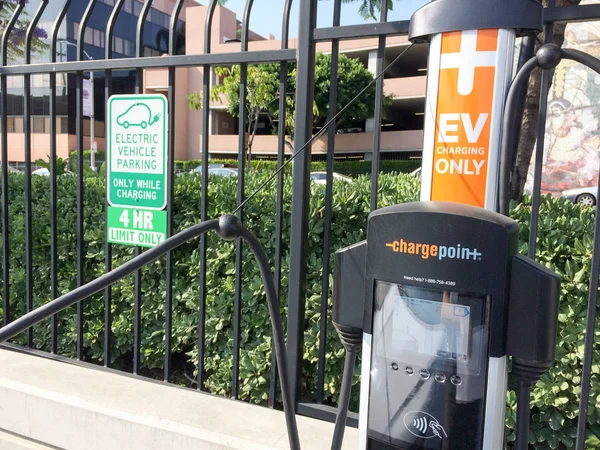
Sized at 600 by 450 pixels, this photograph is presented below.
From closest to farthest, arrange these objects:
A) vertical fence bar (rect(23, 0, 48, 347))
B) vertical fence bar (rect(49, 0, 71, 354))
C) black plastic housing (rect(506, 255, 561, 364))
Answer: black plastic housing (rect(506, 255, 561, 364)) < vertical fence bar (rect(49, 0, 71, 354)) < vertical fence bar (rect(23, 0, 48, 347))

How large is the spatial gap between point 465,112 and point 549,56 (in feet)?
1.04

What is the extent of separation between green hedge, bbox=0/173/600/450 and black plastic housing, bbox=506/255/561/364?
1205 millimetres

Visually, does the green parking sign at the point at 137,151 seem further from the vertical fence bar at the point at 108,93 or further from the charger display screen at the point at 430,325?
the charger display screen at the point at 430,325

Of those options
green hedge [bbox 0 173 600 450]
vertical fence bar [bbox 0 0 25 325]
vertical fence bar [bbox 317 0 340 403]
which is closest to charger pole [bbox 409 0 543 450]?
vertical fence bar [bbox 317 0 340 403]

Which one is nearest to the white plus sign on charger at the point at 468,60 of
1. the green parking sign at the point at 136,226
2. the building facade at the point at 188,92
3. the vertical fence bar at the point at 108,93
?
the green parking sign at the point at 136,226

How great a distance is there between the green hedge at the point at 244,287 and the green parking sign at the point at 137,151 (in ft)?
1.22

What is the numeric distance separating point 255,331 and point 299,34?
1.65 metres

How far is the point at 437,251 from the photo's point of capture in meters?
1.37

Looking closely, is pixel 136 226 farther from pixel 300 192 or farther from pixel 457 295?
pixel 457 295

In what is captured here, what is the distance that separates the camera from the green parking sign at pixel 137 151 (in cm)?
302

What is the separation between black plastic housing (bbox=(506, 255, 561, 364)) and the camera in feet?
4.35

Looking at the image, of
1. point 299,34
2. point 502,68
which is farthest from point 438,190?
point 299,34

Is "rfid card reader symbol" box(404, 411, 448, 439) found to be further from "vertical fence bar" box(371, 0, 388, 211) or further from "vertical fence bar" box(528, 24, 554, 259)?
"vertical fence bar" box(371, 0, 388, 211)

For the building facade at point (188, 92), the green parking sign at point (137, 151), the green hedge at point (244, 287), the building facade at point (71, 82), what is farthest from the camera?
the building facade at point (71, 82)
